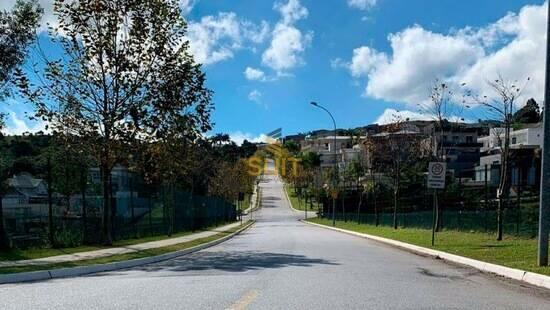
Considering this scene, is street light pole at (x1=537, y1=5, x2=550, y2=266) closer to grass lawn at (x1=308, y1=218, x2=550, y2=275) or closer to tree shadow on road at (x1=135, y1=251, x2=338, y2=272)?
grass lawn at (x1=308, y1=218, x2=550, y2=275)

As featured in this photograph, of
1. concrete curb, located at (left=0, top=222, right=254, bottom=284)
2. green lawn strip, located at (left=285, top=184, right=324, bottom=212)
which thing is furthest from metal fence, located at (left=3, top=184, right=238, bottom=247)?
green lawn strip, located at (left=285, top=184, right=324, bottom=212)

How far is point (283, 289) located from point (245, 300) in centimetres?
153

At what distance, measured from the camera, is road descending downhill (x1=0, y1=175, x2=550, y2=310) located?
924 cm

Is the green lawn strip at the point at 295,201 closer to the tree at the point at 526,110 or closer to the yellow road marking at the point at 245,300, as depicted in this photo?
the tree at the point at 526,110

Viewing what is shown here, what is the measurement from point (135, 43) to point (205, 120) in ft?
13.9

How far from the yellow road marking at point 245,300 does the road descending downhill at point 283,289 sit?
15 millimetres

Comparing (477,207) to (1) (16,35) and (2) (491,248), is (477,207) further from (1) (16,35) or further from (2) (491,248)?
(1) (16,35)

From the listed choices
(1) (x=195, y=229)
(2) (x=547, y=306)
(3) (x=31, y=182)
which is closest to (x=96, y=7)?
(3) (x=31, y=182)

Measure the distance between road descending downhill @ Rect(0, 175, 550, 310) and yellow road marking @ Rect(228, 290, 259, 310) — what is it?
2 cm

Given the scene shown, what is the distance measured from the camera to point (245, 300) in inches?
372

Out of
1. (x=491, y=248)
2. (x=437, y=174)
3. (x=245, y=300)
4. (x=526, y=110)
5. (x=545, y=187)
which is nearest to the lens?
(x=245, y=300)

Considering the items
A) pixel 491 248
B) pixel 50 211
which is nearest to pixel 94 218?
pixel 50 211

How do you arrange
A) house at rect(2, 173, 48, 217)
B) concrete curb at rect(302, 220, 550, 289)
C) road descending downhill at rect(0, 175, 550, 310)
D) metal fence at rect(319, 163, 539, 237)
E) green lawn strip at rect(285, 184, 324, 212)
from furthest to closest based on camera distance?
1. green lawn strip at rect(285, 184, 324, 212)
2. metal fence at rect(319, 163, 539, 237)
3. house at rect(2, 173, 48, 217)
4. concrete curb at rect(302, 220, 550, 289)
5. road descending downhill at rect(0, 175, 550, 310)

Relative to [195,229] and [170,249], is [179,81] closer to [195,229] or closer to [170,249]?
[170,249]
